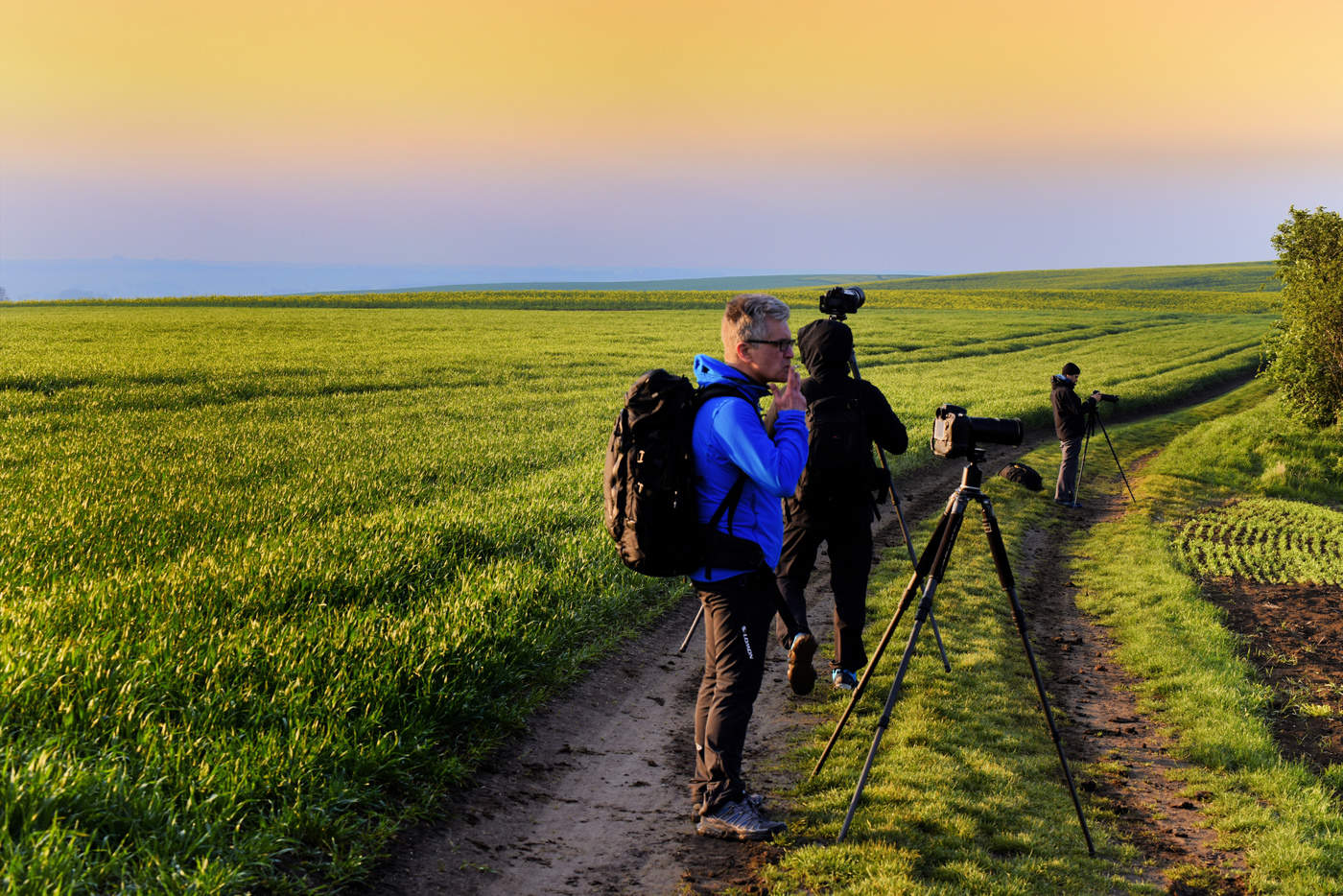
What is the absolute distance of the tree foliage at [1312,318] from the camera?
77.7 ft

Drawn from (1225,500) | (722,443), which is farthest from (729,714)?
(1225,500)

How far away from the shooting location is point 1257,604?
11.0m

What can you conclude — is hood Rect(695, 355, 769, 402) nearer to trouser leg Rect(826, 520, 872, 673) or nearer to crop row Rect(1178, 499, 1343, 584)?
trouser leg Rect(826, 520, 872, 673)

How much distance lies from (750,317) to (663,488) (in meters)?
1.10

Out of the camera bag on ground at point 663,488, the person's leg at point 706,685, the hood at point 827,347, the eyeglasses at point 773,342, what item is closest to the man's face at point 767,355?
the eyeglasses at point 773,342

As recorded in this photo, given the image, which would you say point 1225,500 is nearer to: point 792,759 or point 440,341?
point 792,759

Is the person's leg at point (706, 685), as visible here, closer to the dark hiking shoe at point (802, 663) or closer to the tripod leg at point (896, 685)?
the dark hiking shoe at point (802, 663)

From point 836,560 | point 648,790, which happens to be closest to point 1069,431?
point 836,560

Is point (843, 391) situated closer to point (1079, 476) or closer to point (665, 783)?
point (665, 783)

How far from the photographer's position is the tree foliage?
77.7ft

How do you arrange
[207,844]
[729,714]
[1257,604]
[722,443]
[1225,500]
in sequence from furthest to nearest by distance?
1. [1225,500]
2. [1257,604]
3. [729,714]
4. [722,443]
5. [207,844]

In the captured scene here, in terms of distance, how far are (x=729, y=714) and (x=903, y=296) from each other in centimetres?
11685

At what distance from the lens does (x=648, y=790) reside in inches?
233

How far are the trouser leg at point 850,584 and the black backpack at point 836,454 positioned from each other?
1.09 ft
